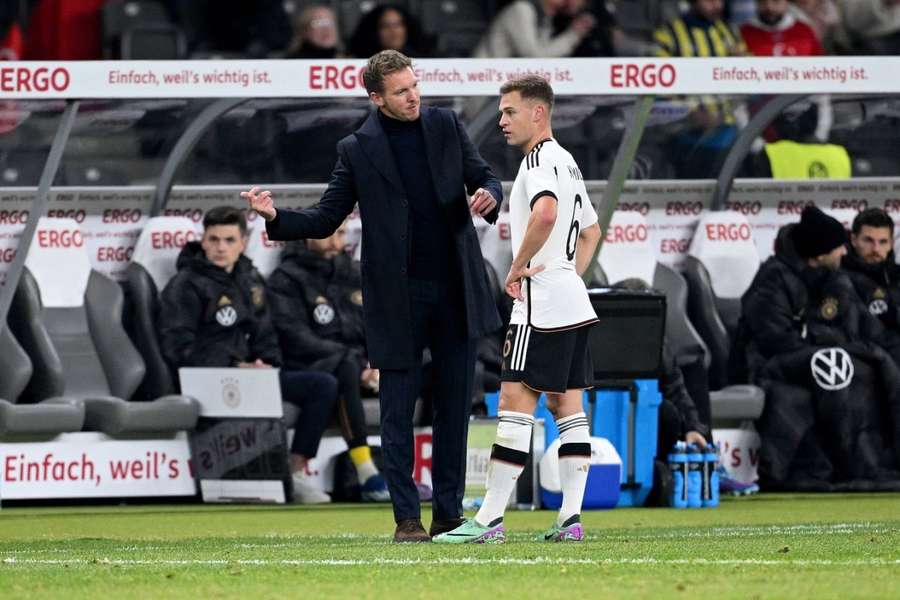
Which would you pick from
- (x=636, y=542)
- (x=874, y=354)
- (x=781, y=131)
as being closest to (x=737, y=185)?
(x=781, y=131)

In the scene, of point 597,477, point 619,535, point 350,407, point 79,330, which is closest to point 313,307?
point 350,407

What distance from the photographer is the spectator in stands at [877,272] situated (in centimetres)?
1338

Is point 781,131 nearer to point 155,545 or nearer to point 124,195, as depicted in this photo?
point 124,195

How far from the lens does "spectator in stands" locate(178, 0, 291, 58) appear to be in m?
17.3

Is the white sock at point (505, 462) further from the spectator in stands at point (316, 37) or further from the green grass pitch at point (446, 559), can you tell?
the spectator in stands at point (316, 37)

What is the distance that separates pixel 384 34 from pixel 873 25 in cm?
525

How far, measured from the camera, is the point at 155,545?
8.78 m

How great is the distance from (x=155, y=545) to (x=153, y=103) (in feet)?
13.2

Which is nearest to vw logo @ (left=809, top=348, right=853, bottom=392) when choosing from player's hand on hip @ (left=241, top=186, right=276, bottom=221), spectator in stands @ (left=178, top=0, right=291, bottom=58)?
player's hand on hip @ (left=241, top=186, right=276, bottom=221)

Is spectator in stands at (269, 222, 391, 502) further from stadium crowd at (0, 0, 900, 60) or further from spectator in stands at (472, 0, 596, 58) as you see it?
spectator in stands at (472, 0, 596, 58)

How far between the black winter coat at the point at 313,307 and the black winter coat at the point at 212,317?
0.15 meters

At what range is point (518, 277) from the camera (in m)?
8.22

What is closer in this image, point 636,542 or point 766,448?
point 636,542

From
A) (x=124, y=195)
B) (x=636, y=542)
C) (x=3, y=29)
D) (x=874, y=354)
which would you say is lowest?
(x=636, y=542)
